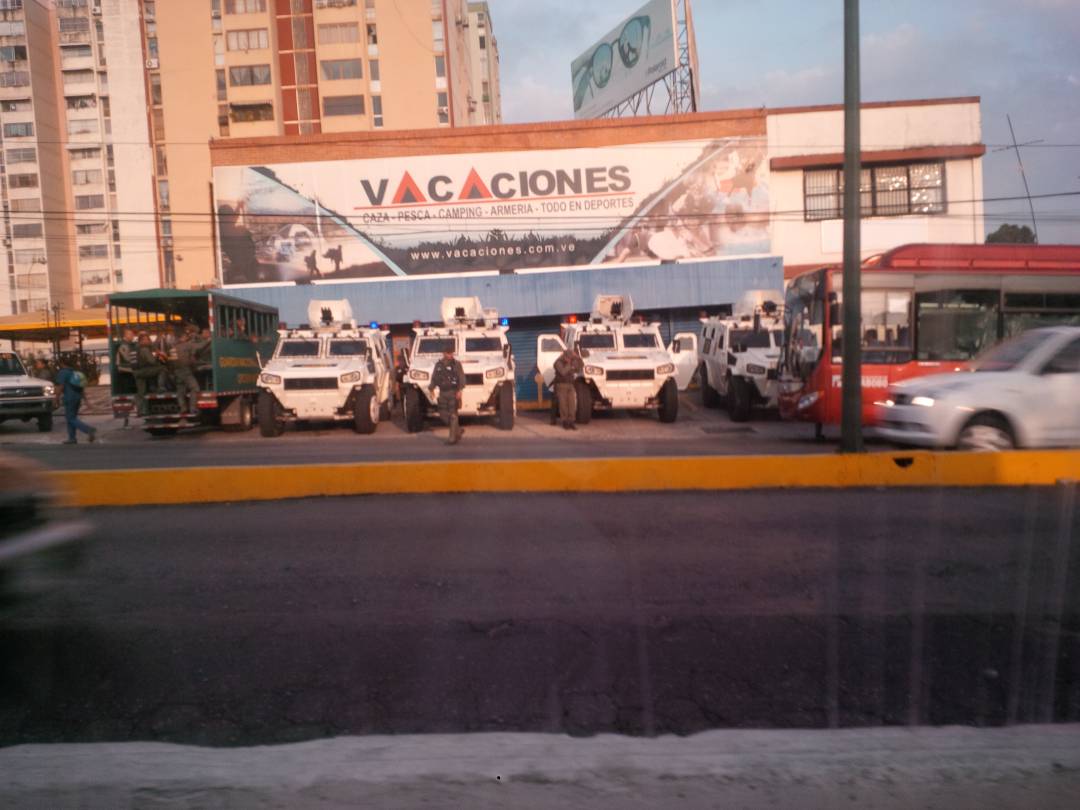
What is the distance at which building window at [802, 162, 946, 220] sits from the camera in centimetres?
3058

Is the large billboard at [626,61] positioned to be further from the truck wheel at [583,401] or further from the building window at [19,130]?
the building window at [19,130]

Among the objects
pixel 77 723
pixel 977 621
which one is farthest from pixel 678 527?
pixel 77 723

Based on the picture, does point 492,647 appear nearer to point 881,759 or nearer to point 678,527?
point 881,759

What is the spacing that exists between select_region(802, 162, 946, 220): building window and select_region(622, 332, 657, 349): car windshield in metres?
14.0

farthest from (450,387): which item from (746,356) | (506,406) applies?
(746,356)

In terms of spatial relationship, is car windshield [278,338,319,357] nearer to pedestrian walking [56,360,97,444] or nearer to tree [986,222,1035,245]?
pedestrian walking [56,360,97,444]

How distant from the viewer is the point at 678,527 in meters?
7.38

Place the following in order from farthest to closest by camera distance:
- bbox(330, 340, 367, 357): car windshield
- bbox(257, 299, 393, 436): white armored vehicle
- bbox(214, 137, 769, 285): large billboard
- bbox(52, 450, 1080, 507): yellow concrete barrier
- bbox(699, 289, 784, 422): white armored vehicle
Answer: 1. bbox(214, 137, 769, 285): large billboard
2. bbox(699, 289, 784, 422): white armored vehicle
3. bbox(330, 340, 367, 357): car windshield
4. bbox(257, 299, 393, 436): white armored vehicle
5. bbox(52, 450, 1080, 507): yellow concrete barrier

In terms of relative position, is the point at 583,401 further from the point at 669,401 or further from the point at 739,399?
the point at 739,399

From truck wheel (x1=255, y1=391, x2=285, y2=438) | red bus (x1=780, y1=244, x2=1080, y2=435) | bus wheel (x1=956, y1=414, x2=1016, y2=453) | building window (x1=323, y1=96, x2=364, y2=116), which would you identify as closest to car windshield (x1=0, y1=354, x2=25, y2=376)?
truck wheel (x1=255, y1=391, x2=285, y2=438)

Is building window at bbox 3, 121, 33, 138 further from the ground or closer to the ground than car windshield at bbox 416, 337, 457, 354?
further from the ground

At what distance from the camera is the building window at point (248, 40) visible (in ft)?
175

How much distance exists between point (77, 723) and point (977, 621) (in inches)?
198

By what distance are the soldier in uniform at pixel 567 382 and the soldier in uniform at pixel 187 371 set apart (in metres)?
7.67
